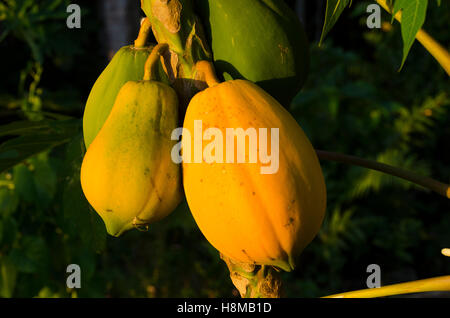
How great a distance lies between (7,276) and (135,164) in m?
0.96

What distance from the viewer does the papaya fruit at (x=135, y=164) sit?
0.53 meters

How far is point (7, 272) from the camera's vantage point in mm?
1318

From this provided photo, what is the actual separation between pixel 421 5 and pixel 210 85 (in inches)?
9.5

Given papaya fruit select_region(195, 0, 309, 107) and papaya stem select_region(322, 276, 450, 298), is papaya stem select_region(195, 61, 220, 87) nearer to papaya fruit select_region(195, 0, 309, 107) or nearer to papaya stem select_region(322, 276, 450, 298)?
papaya fruit select_region(195, 0, 309, 107)

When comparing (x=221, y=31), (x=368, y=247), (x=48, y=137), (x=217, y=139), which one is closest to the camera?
(x=217, y=139)

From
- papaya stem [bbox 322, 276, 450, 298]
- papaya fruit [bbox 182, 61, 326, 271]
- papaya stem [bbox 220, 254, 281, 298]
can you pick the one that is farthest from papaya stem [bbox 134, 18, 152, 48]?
papaya stem [bbox 322, 276, 450, 298]

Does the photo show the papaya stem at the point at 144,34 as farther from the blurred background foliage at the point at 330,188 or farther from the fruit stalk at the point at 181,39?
the blurred background foliage at the point at 330,188

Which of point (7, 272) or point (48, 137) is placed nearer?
point (48, 137)

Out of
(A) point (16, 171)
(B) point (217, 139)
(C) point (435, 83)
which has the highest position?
(B) point (217, 139)

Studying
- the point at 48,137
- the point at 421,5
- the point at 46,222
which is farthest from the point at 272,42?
the point at 46,222

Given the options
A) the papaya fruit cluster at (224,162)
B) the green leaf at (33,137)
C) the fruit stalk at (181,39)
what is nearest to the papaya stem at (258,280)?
the papaya fruit cluster at (224,162)

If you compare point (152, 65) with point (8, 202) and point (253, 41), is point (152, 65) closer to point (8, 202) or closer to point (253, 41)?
point (253, 41)

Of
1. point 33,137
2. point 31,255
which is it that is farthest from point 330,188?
point 33,137

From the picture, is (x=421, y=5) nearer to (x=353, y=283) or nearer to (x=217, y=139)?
(x=217, y=139)
